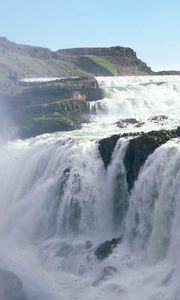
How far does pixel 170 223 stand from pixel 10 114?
113ft

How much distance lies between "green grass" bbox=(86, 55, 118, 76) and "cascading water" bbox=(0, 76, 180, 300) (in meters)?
51.1

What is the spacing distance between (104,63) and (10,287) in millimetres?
73833

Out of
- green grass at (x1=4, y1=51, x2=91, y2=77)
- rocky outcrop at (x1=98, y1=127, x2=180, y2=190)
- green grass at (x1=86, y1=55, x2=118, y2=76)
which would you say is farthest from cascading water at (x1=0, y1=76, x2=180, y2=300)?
green grass at (x1=86, y1=55, x2=118, y2=76)

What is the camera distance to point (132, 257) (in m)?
25.5

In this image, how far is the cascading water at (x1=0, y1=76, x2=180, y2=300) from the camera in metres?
23.7

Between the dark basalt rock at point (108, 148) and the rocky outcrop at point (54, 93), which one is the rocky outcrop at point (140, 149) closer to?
the dark basalt rock at point (108, 148)

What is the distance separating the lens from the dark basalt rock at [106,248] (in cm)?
2654

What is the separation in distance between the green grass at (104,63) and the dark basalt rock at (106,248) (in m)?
65.1

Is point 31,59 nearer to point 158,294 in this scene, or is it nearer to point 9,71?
point 9,71

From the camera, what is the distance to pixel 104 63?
95250 millimetres

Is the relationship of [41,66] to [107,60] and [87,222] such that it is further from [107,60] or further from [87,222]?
[87,222]

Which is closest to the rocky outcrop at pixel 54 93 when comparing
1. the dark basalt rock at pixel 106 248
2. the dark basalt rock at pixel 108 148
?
the dark basalt rock at pixel 108 148

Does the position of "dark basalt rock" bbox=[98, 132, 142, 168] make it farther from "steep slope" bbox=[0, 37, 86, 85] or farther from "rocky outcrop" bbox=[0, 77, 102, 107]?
"steep slope" bbox=[0, 37, 86, 85]

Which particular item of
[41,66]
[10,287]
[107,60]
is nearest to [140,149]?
[10,287]
